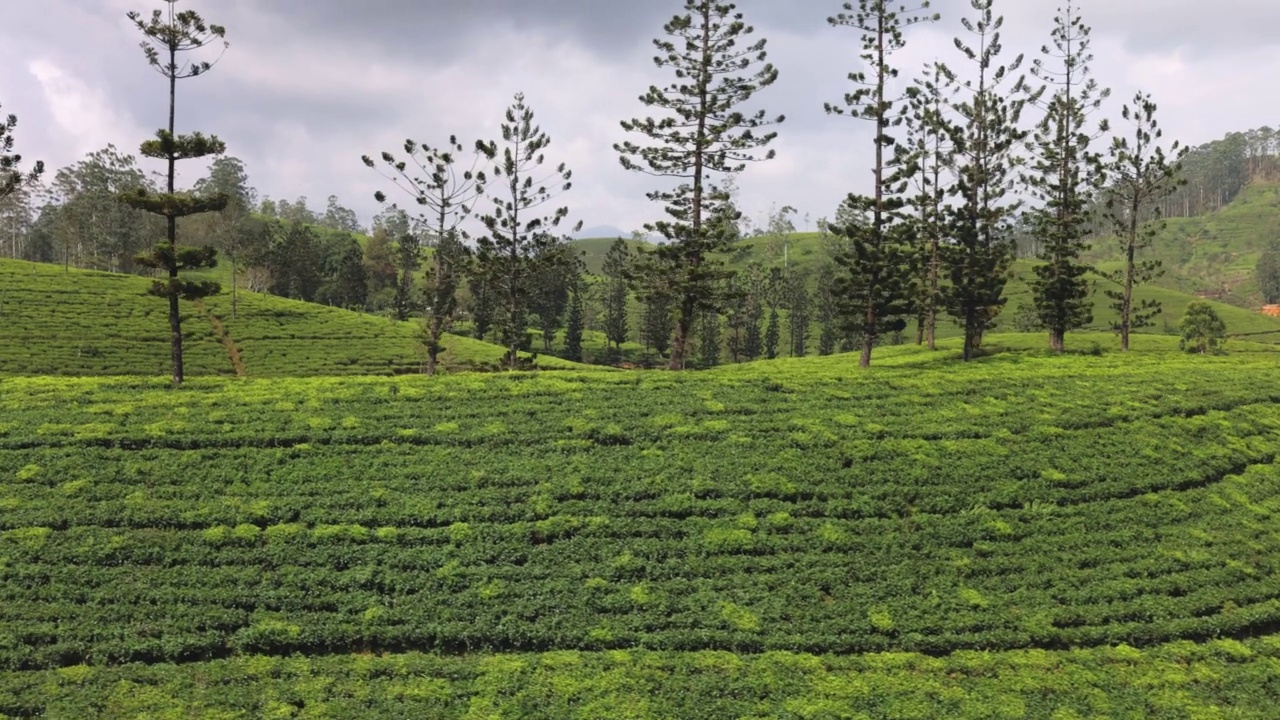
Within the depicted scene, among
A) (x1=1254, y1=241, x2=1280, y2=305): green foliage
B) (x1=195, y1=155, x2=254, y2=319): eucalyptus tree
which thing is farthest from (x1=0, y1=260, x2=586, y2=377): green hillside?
(x1=1254, y1=241, x2=1280, y2=305): green foliage

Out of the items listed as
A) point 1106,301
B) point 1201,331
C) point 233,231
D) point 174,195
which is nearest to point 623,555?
point 174,195

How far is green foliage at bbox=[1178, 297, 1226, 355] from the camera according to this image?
167 ft

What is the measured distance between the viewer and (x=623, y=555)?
49.4 ft

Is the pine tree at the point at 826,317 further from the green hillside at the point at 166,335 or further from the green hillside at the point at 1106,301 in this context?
the green hillside at the point at 166,335

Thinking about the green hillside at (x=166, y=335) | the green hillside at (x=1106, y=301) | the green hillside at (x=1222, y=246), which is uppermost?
the green hillside at (x=1222, y=246)

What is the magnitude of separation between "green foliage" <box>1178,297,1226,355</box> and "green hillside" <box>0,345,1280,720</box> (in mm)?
34917

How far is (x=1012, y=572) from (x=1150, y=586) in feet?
9.23

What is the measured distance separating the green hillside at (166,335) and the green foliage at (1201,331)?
52.4 metres

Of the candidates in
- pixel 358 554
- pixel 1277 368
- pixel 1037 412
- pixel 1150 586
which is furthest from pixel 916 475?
pixel 1277 368

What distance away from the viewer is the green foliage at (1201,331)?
167ft

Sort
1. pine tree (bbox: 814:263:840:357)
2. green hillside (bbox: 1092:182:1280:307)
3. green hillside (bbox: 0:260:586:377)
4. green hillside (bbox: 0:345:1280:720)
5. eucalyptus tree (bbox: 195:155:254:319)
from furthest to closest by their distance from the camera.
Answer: green hillside (bbox: 1092:182:1280:307), pine tree (bbox: 814:263:840:357), eucalyptus tree (bbox: 195:155:254:319), green hillside (bbox: 0:260:586:377), green hillside (bbox: 0:345:1280:720)

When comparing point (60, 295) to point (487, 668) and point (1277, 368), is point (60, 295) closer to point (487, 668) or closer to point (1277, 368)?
point (487, 668)

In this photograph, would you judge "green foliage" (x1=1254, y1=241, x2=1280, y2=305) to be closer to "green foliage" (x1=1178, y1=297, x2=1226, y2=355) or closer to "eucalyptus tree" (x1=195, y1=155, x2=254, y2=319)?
"green foliage" (x1=1178, y1=297, x2=1226, y2=355)

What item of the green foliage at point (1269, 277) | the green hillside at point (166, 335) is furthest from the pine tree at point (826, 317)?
the green foliage at point (1269, 277)
